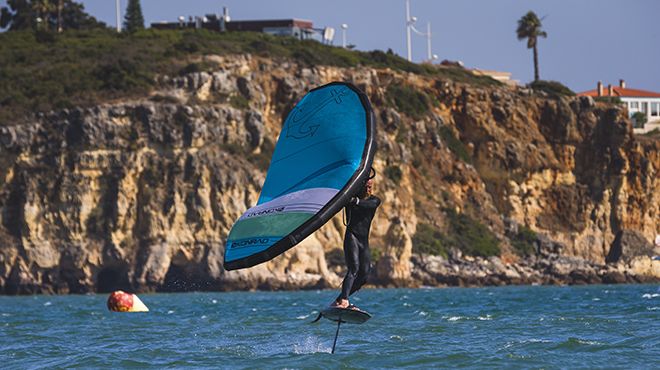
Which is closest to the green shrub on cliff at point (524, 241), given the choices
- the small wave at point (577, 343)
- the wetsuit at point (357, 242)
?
the small wave at point (577, 343)

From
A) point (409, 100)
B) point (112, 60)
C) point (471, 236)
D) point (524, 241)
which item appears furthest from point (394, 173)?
point (112, 60)

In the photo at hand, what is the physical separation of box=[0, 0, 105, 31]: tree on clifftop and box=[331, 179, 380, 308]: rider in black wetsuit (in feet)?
242

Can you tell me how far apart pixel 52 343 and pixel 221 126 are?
47117 mm

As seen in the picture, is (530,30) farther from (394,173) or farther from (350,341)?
(350,341)

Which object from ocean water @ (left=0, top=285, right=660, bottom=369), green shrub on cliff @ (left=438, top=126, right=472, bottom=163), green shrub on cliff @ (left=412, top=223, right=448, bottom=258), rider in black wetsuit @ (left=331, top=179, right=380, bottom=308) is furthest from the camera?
green shrub on cliff @ (left=438, top=126, right=472, bottom=163)

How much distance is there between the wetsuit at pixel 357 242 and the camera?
51.4 feet

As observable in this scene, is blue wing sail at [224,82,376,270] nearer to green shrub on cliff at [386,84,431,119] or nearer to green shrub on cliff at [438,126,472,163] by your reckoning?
green shrub on cliff at [386,84,431,119]

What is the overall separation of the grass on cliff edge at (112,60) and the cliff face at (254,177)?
1.99m

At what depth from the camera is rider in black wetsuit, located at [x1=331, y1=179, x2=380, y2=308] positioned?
15.6 meters

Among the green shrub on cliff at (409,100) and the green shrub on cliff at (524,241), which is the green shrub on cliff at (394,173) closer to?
the green shrub on cliff at (409,100)

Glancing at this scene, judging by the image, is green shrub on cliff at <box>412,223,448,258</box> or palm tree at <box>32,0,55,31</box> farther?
palm tree at <box>32,0,55,31</box>

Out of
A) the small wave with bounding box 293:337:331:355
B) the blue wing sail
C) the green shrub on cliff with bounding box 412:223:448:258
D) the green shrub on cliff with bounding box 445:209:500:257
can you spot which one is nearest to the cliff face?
the green shrub on cliff with bounding box 445:209:500:257

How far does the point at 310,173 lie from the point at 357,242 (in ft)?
4.06

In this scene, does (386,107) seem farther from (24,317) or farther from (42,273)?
(24,317)
